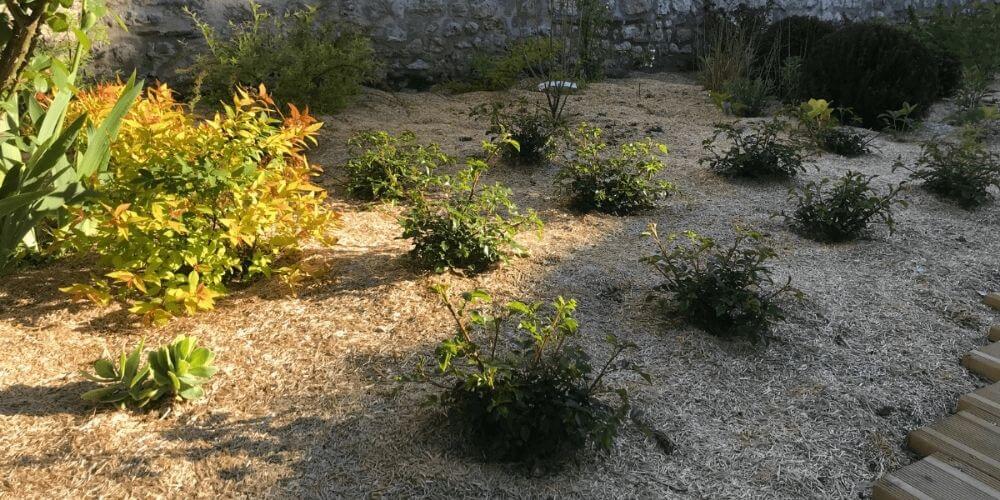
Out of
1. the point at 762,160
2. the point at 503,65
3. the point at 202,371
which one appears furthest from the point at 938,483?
the point at 503,65

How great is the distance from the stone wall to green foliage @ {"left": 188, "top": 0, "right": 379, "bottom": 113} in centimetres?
27

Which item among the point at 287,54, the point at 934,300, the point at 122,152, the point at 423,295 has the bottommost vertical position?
the point at 934,300

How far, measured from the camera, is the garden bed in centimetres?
210

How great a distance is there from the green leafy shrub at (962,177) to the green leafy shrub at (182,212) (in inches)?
153

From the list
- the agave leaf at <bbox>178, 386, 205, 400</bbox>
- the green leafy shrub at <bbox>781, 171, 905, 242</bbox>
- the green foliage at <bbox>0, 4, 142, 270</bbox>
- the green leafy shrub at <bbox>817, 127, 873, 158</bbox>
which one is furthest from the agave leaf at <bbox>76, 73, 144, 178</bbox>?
the green leafy shrub at <bbox>817, 127, 873, 158</bbox>

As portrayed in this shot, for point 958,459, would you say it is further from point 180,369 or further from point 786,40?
point 786,40

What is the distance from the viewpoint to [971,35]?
24.2 ft

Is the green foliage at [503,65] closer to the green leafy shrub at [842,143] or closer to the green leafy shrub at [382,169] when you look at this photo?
the green leafy shrub at [842,143]

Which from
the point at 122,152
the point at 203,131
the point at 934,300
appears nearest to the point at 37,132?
the point at 122,152

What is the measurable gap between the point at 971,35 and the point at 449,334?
7234mm

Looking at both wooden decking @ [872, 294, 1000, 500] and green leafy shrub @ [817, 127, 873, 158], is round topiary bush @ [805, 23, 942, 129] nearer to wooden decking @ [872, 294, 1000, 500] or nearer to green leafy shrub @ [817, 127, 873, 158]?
green leafy shrub @ [817, 127, 873, 158]

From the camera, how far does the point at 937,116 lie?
6930 millimetres

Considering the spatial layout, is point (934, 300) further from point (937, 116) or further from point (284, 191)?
point (937, 116)

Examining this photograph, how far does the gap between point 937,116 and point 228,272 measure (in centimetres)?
668
